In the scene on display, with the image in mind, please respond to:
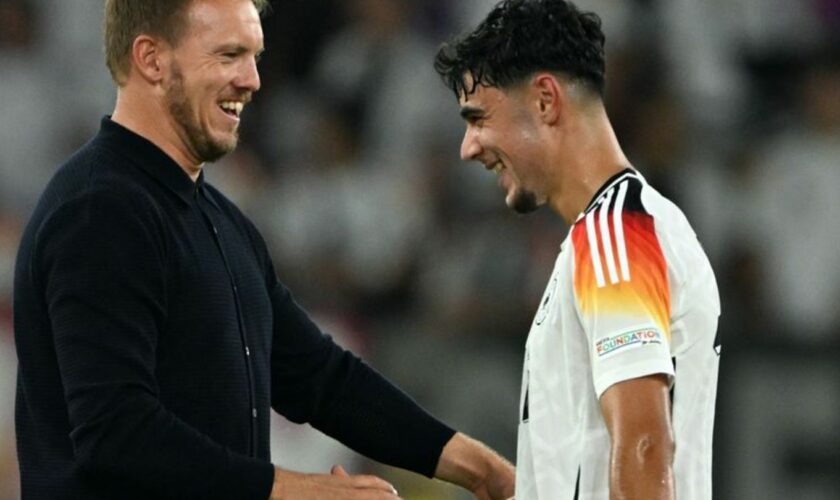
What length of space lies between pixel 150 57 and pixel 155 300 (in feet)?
2.15

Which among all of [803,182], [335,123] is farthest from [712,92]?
[335,123]

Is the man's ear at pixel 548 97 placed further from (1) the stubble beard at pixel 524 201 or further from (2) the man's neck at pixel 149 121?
(2) the man's neck at pixel 149 121

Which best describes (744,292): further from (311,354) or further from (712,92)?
(311,354)

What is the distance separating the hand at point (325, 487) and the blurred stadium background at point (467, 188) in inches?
140

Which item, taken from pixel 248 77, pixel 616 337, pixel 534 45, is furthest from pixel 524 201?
pixel 248 77

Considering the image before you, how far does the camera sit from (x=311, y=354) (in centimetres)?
443

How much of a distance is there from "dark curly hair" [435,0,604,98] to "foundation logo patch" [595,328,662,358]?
0.72m

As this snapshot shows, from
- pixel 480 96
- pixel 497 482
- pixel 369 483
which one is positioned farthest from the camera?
pixel 497 482

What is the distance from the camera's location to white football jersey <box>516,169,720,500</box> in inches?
134

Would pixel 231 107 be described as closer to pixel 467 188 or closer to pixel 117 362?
pixel 117 362

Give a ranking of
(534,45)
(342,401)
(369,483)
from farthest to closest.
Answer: (342,401) → (534,45) → (369,483)

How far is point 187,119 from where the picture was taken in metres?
3.92

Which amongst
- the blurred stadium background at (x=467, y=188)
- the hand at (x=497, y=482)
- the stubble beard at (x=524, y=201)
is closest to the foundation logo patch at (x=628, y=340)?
the stubble beard at (x=524, y=201)

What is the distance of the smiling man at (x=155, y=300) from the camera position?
352cm
